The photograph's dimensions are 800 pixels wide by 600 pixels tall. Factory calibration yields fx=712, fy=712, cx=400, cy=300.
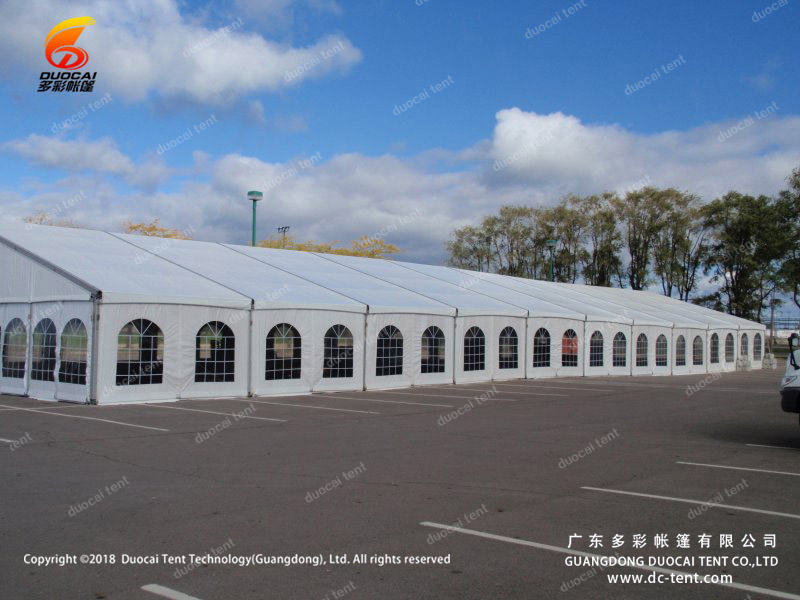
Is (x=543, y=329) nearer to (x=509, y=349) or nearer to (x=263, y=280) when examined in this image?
(x=509, y=349)

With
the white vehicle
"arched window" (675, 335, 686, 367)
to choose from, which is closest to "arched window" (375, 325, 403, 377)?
the white vehicle

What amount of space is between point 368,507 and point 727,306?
57294 mm

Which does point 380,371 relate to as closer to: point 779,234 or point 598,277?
point 779,234

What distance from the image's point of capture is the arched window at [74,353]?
15922mm

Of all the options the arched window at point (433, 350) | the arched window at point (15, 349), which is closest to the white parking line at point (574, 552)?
the arched window at point (15, 349)

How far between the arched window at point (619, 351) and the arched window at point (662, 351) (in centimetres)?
242

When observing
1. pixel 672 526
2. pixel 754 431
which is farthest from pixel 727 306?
pixel 672 526

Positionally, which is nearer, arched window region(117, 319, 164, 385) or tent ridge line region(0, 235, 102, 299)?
tent ridge line region(0, 235, 102, 299)

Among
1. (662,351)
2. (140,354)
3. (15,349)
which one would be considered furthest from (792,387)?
(662,351)

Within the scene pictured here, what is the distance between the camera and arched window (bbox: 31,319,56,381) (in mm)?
16969

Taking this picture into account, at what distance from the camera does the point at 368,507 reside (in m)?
7.01

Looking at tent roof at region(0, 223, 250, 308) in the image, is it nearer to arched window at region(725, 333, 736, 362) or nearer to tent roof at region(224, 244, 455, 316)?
tent roof at region(224, 244, 455, 316)

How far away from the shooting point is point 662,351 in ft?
106

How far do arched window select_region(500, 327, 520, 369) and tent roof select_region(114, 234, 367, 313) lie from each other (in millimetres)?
6859
